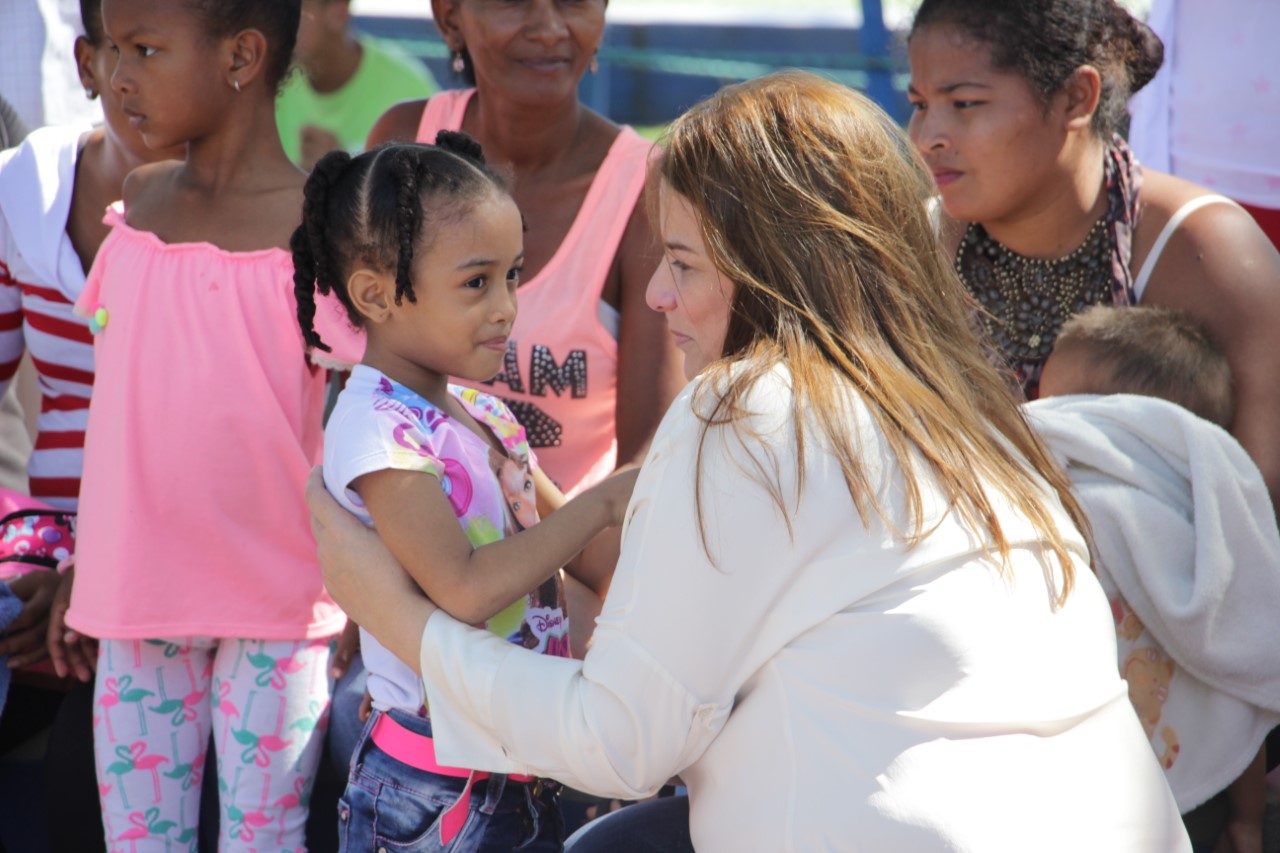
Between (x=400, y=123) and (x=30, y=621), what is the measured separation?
123 cm

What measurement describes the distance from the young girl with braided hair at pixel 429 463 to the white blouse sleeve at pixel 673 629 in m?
0.20

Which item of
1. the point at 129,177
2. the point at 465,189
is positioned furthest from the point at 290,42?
the point at 465,189

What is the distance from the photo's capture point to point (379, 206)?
185 centimetres

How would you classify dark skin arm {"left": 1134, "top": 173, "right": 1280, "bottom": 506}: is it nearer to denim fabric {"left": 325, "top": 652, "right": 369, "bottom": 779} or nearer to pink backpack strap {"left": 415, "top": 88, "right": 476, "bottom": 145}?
pink backpack strap {"left": 415, "top": 88, "right": 476, "bottom": 145}

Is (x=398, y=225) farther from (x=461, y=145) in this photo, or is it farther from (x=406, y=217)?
(x=461, y=145)

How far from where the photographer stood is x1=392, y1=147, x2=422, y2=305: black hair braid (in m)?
1.82

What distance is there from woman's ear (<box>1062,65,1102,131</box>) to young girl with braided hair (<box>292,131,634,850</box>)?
1.19 meters

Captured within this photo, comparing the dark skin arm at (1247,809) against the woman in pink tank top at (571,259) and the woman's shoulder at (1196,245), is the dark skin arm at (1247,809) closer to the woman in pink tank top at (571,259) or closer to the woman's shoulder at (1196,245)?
the woman's shoulder at (1196,245)

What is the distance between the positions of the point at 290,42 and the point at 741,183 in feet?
4.17

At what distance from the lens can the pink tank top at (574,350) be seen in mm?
2576

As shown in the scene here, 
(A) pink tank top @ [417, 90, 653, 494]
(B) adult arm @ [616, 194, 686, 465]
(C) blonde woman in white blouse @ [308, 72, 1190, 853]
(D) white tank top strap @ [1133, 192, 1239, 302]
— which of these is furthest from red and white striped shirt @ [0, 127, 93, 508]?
(D) white tank top strap @ [1133, 192, 1239, 302]

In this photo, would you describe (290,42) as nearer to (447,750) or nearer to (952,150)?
(952,150)

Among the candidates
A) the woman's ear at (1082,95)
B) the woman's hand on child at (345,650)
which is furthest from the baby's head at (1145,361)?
the woman's hand on child at (345,650)

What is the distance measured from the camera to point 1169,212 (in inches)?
98.3
